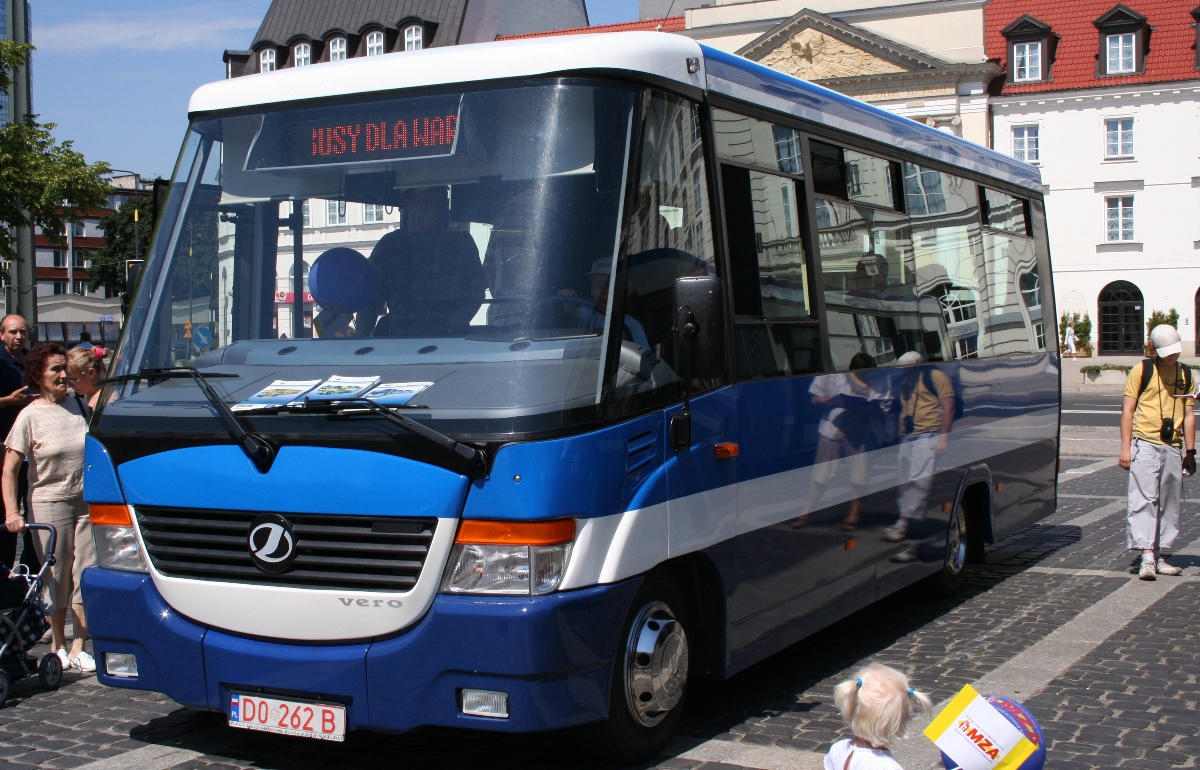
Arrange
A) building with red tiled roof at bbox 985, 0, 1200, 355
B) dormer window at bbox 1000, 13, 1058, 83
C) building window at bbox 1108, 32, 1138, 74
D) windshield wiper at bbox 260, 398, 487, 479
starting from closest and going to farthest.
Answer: windshield wiper at bbox 260, 398, 487, 479, building with red tiled roof at bbox 985, 0, 1200, 355, building window at bbox 1108, 32, 1138, 74, dormer window at bbox 1000, 13, 1058, 83

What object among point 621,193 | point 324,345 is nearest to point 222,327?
point 324,345

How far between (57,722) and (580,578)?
3091 millimetres

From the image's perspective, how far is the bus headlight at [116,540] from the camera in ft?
18.0

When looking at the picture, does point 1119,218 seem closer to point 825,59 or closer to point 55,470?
point 825,59

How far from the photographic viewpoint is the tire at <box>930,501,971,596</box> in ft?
30.6

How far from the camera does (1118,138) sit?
57.3 metres

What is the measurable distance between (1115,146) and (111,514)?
5808 cm

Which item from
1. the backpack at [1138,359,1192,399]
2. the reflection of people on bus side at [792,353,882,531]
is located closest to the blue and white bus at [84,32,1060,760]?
the reflection of people on bus side at [792,353,882,531]

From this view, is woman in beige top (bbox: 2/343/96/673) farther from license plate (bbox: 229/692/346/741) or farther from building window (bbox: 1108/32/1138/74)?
building window (bbox: 1108/32/1138/74)

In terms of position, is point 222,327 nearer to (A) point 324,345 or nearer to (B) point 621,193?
(A) point 324,345

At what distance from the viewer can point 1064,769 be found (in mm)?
5547

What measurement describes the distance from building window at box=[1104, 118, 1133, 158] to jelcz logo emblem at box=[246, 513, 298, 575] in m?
57.8

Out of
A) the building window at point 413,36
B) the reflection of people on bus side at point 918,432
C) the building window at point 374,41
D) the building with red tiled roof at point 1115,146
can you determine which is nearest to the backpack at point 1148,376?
the reflection of people on bus side at point 918,432

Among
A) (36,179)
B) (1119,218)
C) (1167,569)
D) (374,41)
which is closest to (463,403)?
(1167,569)
